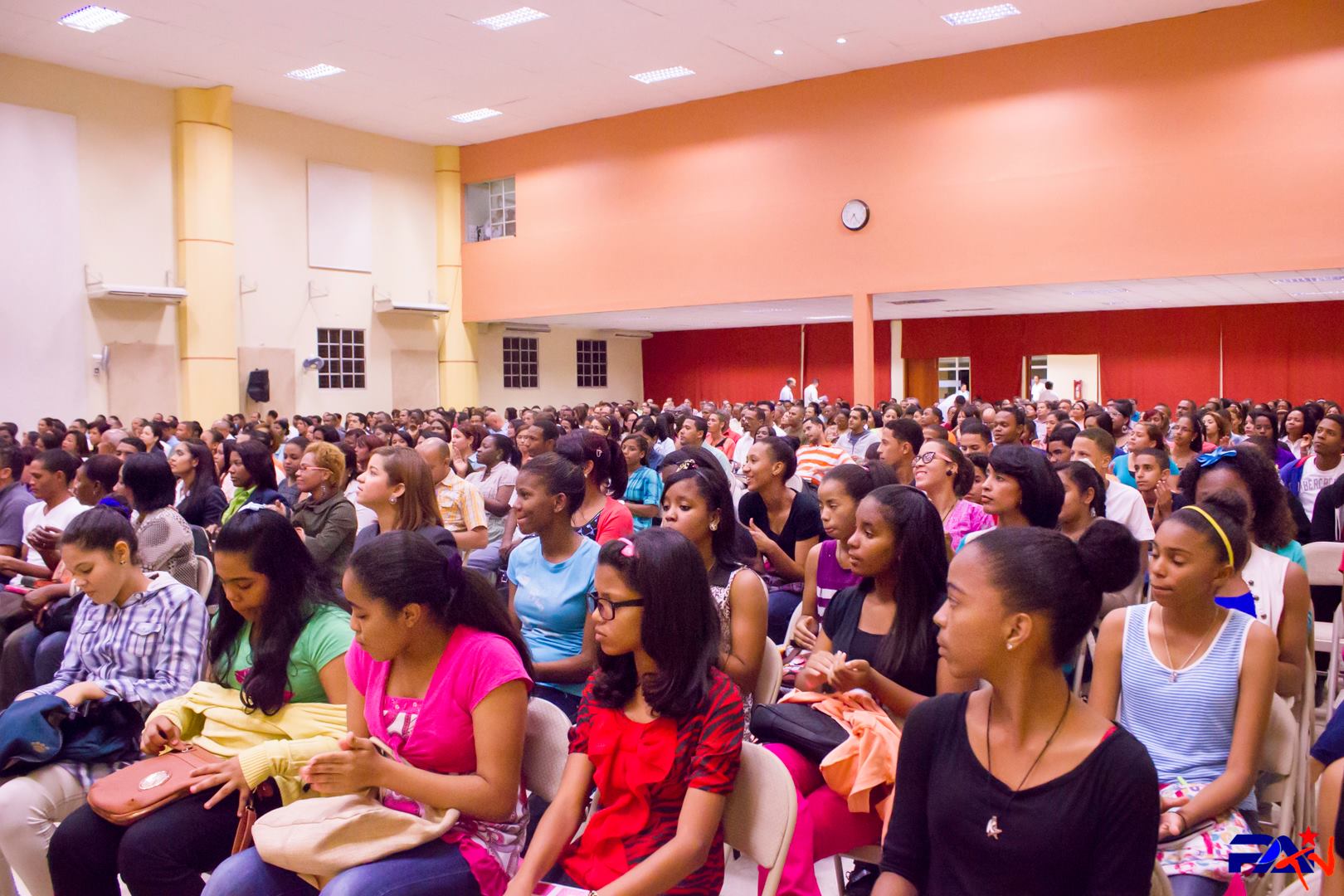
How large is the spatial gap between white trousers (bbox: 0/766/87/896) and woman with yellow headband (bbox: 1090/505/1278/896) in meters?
2.86

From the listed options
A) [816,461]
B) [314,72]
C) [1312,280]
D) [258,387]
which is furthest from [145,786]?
[1312,280]

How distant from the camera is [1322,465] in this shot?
20.4 ft

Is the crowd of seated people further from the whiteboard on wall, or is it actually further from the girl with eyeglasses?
the whiteboard on wall

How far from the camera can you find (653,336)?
25.6 meters

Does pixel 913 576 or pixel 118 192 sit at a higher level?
pixel 118 192

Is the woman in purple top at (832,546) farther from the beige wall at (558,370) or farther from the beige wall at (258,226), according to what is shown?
the beige wall at (558,370)

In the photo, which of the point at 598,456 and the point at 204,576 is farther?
the point at 598,456

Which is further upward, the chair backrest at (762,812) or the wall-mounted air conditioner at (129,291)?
the wall-mounted air conditioner at (129,291)

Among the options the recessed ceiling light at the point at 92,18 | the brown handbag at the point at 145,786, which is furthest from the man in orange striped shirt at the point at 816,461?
the recessed ceiling light at the point at 92,18

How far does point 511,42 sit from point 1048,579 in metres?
14.1

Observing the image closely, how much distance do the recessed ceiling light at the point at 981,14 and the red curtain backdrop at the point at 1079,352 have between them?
858 cm

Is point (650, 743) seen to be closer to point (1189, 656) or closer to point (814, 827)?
point (814, 827)

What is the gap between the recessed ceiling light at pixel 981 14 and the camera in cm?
1277

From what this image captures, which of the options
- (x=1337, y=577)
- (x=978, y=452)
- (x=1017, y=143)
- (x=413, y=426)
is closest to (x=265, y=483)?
(x=978, y=452)
